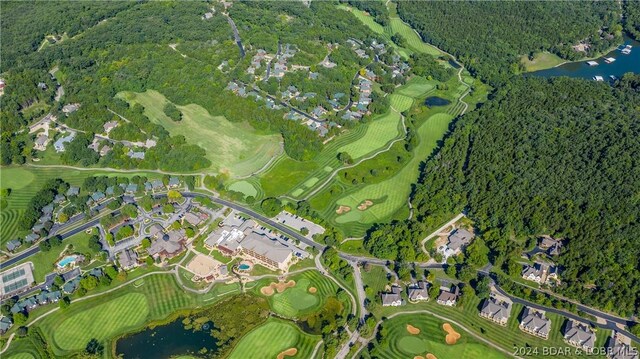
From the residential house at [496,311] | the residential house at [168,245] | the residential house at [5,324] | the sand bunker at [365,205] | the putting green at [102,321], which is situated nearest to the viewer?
the residential house at [496,311]

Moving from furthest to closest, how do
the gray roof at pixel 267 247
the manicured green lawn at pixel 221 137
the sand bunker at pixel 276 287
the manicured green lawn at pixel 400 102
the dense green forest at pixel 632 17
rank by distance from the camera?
the dense green forest at pixel 632 17, the manicured green lawn at pixel 400 102, the manicured green lawn at pixel 221 137, the gray roof at pixel 267 247, the sand bunker at pixel 276 287

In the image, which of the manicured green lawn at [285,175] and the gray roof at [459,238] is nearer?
the gray roof at [459,238]

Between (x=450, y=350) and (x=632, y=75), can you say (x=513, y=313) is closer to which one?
(x=450, y=350)

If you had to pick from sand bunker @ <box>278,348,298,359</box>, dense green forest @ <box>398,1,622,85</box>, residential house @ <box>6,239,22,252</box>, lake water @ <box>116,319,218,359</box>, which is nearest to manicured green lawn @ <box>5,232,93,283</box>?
residential house @ <box>6,239,22,252</box>

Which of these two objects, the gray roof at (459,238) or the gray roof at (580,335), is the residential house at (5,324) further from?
the gray roof at (580,335)

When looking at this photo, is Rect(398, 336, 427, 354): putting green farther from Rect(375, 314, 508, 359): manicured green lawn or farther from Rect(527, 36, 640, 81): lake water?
Rect(527, 36, 640, 81): lake water

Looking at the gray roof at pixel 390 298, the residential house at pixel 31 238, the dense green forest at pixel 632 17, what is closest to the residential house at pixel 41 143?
the residential house at pixel 31 238

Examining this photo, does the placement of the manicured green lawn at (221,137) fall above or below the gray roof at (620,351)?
below

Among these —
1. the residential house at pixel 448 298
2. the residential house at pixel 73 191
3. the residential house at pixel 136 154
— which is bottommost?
the residential house at pixel 73 191

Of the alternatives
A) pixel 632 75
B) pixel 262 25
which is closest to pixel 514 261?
pixel 632 75
